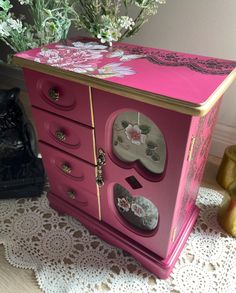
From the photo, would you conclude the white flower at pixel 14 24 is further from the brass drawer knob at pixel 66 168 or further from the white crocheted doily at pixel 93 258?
the white crocheted doily at pixel 93 258

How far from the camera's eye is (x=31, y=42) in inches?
38.4

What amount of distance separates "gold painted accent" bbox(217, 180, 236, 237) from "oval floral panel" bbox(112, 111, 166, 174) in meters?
0.38

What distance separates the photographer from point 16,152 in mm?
1122

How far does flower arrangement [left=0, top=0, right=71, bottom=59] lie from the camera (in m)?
0.86

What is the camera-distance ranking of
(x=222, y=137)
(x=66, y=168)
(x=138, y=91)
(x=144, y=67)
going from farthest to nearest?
(x=222, y=137)
(x=66, y=168)
(x=144, y=67)
(x=138, y=91)

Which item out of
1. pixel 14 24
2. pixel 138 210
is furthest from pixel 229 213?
pixel 14 24

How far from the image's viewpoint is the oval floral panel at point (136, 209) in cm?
80

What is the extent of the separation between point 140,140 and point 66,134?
0.80 ft

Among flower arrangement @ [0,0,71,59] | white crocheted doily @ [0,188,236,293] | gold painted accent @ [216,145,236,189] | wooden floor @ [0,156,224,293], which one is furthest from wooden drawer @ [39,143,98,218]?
gold painted accent @ [216,145,236,189]

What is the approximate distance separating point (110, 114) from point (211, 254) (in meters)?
0.61

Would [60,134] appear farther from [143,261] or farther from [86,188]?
[143,261]

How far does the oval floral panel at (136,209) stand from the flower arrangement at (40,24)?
551 millimetres

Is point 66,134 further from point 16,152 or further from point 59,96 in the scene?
point 16,152

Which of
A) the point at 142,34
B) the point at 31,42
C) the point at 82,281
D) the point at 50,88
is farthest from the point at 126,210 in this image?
the point at 142,34
